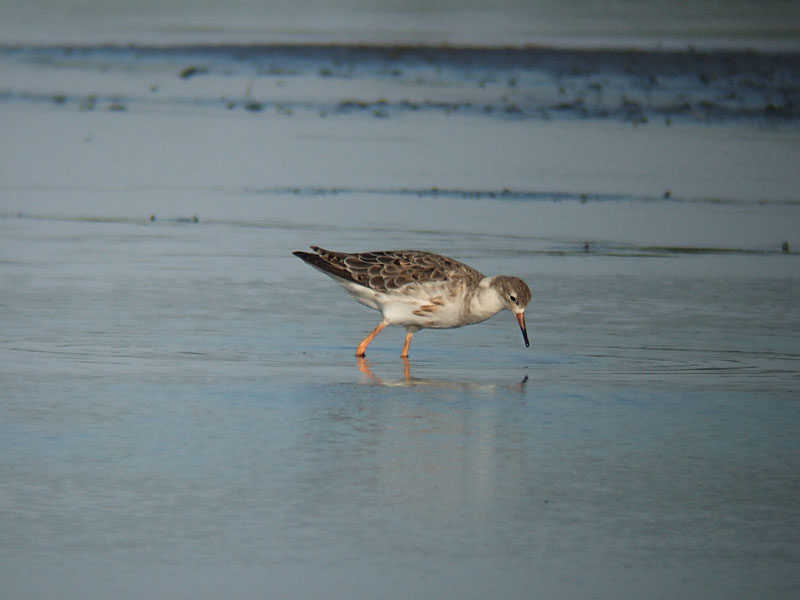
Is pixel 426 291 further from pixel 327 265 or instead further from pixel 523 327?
pixel 327 265

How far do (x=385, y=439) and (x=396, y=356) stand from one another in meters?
2.92

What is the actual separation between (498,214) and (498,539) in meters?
11.0

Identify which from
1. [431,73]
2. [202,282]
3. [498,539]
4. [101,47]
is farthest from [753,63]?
[498,539]

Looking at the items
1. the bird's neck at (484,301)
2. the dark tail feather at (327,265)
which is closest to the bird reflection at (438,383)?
the bird's neck at (484,301)

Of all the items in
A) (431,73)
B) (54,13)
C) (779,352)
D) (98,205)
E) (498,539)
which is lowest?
(498,539)

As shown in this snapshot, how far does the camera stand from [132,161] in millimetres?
20672

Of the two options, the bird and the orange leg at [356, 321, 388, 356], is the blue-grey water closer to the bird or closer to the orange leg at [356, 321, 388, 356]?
the orange leg at [356, 321, 388, 356]

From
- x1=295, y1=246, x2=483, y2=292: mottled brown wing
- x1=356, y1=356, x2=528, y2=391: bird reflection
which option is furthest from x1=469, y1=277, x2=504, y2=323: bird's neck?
x1=356, y1=356, x2=528, y2=391: bird reflection

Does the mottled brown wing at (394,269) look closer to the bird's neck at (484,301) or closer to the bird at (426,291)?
the bird at (426,291)

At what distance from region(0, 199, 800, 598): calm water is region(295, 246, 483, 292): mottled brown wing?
1.46 ft

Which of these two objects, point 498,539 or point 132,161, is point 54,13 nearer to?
point 132,161

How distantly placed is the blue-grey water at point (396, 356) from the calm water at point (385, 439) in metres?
0.02

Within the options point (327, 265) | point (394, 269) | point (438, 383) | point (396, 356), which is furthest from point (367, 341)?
point (438, 383)

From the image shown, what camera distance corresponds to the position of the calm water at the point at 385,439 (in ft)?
19.3
